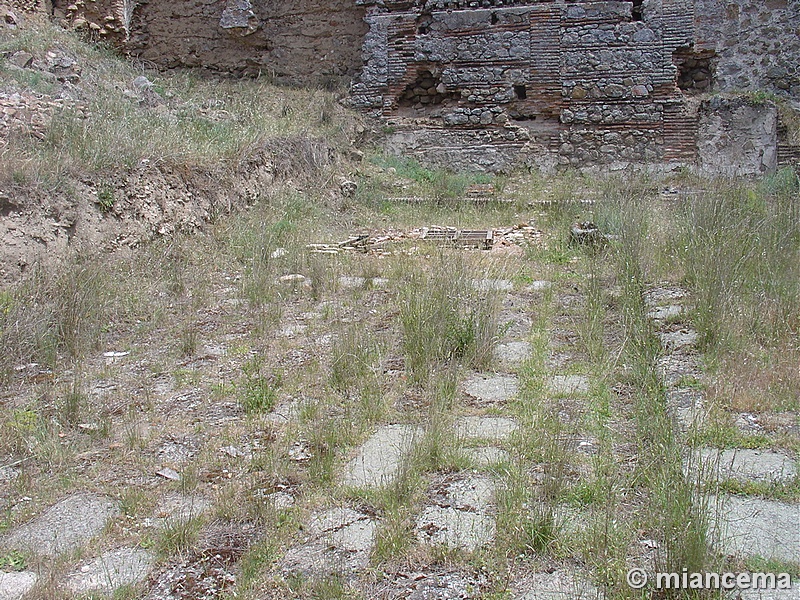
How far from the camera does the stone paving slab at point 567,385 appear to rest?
12.3 feet

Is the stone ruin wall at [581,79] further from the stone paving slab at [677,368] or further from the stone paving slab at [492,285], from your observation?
the stone paving slab at [677,368]

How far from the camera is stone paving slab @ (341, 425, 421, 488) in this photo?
2.97 meters

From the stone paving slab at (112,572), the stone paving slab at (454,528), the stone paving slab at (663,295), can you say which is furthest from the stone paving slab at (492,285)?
the stone paving slab at (112,572)

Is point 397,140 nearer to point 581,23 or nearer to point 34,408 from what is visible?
point 581,23

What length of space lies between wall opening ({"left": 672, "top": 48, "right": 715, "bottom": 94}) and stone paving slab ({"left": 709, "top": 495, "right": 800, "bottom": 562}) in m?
10.8

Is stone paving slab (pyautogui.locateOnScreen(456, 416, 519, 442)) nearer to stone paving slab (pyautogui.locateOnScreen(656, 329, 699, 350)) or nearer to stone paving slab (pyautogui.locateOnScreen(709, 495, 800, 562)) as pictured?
stone paving slab (pyautogui.locateOnScreen(709, 495, 800, 562))

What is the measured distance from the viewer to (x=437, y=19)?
1241 cm

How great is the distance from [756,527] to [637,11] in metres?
11.2

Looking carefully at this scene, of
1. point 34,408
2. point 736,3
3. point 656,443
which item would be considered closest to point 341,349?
point 34,408

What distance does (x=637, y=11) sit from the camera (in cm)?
1180

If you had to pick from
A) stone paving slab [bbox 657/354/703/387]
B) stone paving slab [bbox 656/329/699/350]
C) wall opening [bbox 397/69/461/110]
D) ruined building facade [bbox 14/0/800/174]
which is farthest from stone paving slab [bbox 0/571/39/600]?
wall opening [bbox 397/69/461/110]

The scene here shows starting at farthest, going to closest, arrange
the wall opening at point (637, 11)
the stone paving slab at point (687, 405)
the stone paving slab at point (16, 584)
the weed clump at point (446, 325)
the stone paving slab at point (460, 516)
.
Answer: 1. the wall opening at point (637, 11)
2. the weed clump at point (446, 325)
3. the stone paving slab at point (687, 405)
4. the stone paving slab at point (460, 516)
5. the stone paving slab at point (16, 584)

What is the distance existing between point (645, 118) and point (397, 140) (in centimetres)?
416

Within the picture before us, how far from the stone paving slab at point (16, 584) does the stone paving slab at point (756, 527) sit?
85.9 inches
